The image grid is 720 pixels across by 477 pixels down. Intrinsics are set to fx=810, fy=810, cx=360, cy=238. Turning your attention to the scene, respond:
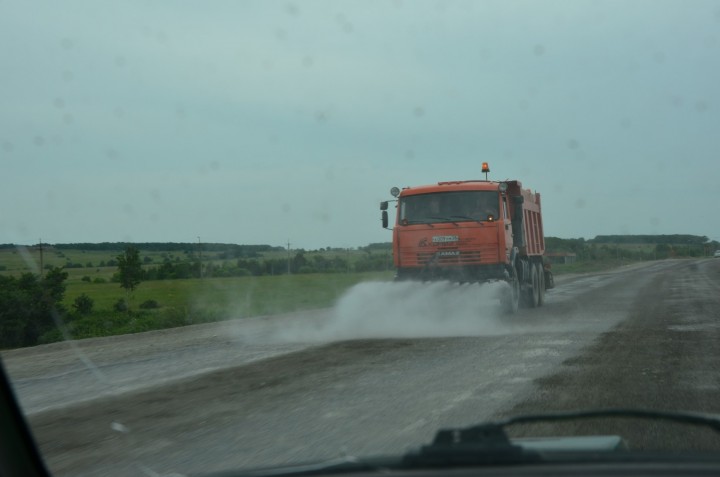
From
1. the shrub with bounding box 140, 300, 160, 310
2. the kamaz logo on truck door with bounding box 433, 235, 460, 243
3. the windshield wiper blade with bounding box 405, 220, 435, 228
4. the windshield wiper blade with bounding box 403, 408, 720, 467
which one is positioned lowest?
the windshield wiper blade with bounding box 403, 408, 720, 467

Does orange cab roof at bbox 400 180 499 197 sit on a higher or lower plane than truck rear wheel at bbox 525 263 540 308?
higher

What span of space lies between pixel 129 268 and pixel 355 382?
832 inches

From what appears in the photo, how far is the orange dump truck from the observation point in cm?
1772

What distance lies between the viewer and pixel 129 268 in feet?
94.8

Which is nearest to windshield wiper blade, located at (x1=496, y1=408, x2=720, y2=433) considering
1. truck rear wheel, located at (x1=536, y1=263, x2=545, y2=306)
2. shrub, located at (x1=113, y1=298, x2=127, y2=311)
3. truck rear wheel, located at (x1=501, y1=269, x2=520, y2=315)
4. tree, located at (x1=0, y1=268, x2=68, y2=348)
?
truck rear wheel, located at (x1=501, y1=269, x2=520, y2=315)

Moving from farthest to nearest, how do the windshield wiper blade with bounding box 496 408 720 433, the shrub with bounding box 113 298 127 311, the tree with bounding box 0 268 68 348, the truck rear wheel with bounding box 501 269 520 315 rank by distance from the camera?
the shrub with bounding box 113 298 127 311
the tree with bounding box 0 268 68 348
the truck rear wheel with bounding box 501 269 520 315
the windshield wiper blade with bounding box 496 408 720 433

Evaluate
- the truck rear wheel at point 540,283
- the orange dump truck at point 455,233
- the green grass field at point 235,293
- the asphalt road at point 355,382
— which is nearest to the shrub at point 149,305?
the green grass field at point 235,293

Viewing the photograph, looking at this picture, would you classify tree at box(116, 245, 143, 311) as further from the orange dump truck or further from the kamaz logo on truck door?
the kamaz logo on truck door

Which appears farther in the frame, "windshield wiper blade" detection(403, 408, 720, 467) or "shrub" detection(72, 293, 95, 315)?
"shrub" detection(72, 293, 95, 315)

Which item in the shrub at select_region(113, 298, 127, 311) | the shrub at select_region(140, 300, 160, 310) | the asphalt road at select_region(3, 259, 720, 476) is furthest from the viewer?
the shrub at select_region(140, 300, 160, 310)

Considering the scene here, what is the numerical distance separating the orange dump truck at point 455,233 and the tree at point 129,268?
43.3 ft

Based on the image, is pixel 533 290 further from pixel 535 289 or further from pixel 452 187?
pixel 452 187

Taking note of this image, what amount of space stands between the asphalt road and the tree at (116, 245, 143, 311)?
11299 mm

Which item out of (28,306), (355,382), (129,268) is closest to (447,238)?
(355,382)
